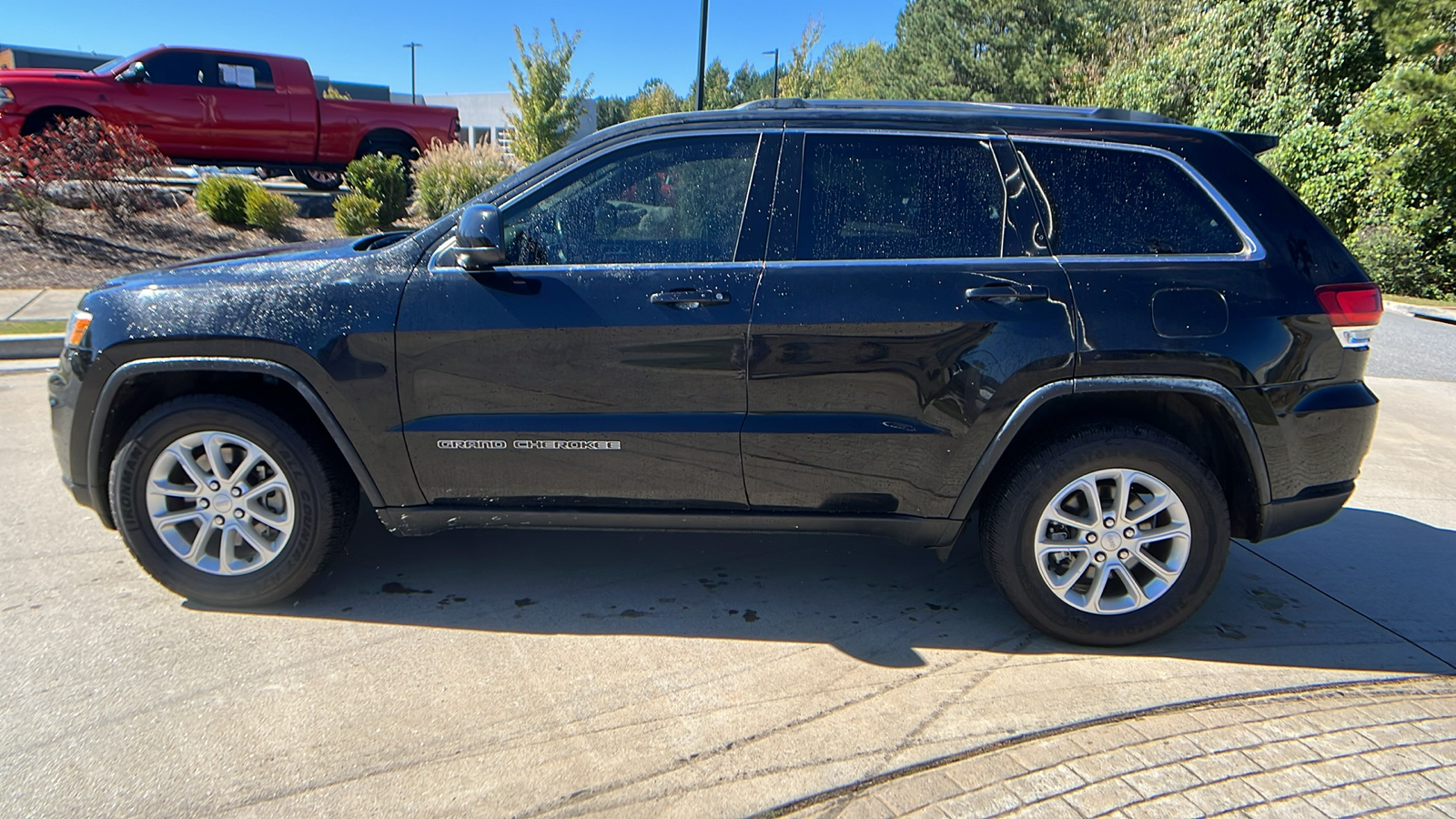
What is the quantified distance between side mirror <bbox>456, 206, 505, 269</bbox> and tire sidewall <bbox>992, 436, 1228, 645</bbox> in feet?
6.52

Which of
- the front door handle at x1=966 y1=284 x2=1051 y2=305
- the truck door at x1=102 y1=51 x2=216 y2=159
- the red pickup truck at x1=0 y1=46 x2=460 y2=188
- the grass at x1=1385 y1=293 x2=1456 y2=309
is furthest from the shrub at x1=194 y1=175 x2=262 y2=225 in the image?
the grass at x1=1385 y1=293 x2=1456 y2=309

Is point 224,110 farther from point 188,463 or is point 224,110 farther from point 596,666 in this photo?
point 596,666

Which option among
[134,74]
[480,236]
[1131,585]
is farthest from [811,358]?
[134,74]

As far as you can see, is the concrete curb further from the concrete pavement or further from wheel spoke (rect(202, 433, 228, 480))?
wheel spoke (rect(202, 433, 228, 480))

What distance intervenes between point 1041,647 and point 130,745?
2.97m

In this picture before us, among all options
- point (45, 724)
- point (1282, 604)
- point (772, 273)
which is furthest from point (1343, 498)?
point (45, 724)

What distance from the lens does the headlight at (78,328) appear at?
351cm

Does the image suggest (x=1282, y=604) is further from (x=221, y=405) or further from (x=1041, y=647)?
(x=221, y=405)

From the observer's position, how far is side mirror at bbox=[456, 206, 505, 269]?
320cm

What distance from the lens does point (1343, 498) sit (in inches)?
138

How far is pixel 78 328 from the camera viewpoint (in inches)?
139

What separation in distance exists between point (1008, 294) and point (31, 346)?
7.82 metres

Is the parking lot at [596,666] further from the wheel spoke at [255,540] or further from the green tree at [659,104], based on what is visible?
the green tree at [659,104]

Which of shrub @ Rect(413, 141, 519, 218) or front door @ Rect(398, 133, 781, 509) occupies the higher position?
shrub @ Rect(413, 141, 519, 218)
